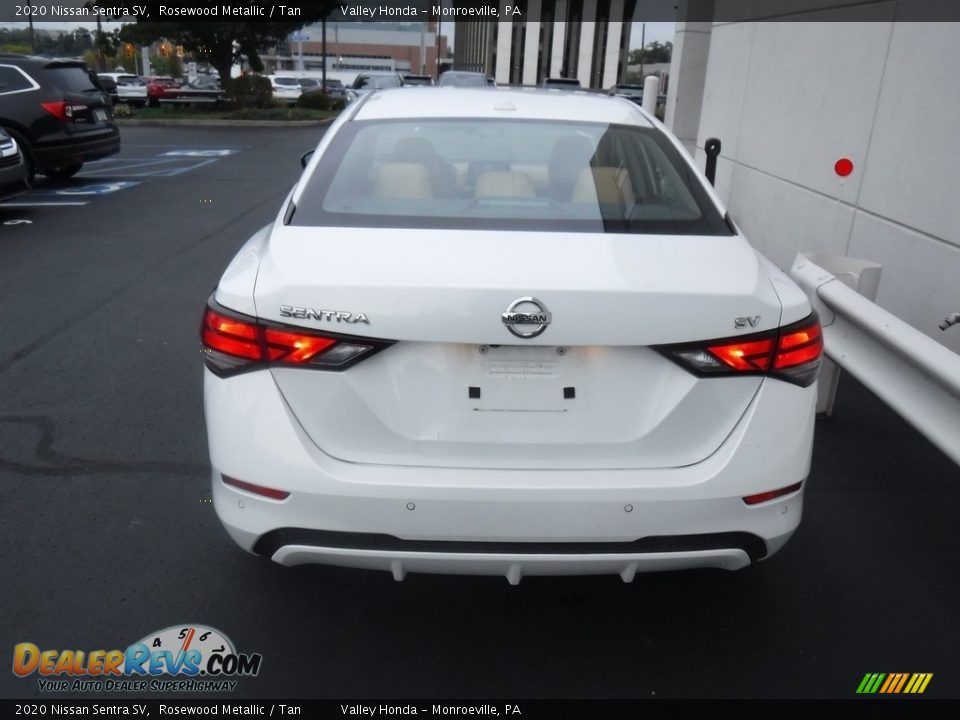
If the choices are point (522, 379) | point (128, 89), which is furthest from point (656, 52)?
point (522, 379)

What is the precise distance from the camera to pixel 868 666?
294 cm

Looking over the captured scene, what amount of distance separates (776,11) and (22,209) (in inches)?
374

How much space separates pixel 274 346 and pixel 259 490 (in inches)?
16.9

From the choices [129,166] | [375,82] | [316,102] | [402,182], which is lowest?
[316,102]

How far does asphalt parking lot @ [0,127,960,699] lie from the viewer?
9.52 ft

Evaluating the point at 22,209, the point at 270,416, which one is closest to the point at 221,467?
the point at 270,416

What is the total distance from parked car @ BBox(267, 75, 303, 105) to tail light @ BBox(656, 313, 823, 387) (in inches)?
1642

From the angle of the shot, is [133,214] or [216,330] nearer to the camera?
[216,330]

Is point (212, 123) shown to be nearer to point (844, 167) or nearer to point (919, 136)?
point (844, 167)

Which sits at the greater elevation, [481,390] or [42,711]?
[481,390]

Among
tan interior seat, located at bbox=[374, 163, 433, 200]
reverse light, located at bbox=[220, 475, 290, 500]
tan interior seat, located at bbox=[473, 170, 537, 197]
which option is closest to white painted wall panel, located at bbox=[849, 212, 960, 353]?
tan interior seat, located at bbox=[473, 170, 537, 197]

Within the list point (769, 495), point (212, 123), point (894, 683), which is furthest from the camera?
point (212, 123)

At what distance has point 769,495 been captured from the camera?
2643 millimetres

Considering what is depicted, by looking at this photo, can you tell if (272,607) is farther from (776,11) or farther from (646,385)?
(776,11)
